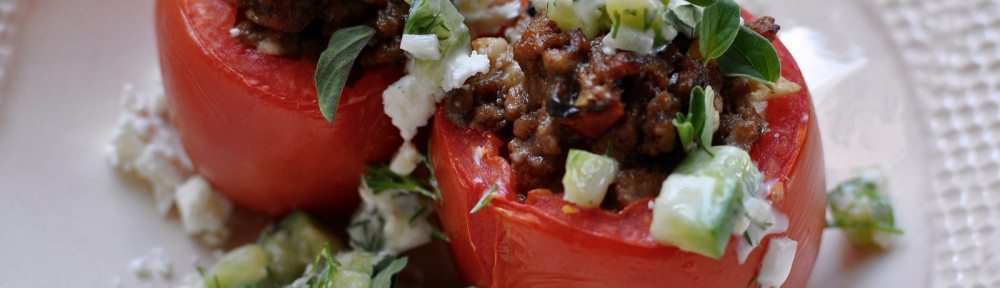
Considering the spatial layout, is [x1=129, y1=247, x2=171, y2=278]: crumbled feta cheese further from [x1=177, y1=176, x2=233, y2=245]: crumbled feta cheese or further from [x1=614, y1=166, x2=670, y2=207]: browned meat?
[x1=614, y1=166, x2=670, y2=207]: browned meat

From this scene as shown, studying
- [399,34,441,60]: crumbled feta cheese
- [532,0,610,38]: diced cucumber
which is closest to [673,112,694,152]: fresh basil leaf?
[532,0,610,38]: diced cucumber

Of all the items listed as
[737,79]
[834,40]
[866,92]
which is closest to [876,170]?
[866,92]

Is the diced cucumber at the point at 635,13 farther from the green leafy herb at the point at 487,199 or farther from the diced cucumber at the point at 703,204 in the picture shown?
the green leafy herb at the point at 487,199

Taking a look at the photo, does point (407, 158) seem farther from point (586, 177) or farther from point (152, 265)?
point (152, 265)

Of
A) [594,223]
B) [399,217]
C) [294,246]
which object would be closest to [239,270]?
[294,246]

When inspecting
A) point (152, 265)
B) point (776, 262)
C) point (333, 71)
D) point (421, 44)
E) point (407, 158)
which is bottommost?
point (152, 265)

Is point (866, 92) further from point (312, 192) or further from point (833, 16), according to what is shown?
point (312, 192)
